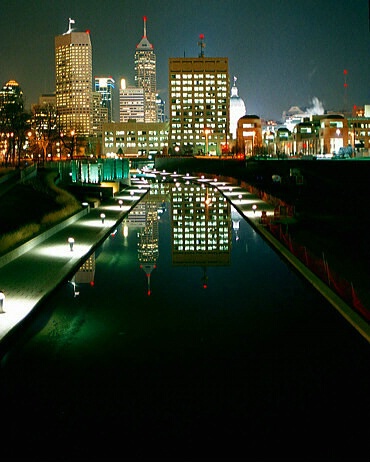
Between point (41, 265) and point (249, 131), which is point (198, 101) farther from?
point (41, 265)

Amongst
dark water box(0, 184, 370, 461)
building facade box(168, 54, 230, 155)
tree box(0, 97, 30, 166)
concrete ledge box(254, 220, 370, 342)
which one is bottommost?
dark water box(0, 184, 370, 461)

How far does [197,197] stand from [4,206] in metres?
16.4

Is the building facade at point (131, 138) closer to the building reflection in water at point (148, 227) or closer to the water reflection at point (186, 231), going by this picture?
the building reflection in water at point (148, 227)

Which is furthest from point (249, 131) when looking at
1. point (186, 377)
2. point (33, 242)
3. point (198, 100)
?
point (186, 377)

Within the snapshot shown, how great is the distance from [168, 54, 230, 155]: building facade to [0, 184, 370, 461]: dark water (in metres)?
162

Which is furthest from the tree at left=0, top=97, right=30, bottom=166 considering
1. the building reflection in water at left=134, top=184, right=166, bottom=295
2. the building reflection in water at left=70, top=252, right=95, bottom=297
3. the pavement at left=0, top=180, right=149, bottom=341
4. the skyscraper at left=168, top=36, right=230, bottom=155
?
the skyscraper at left=168, top=36, right=230, bottom=155

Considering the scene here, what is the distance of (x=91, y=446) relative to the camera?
7.14 m

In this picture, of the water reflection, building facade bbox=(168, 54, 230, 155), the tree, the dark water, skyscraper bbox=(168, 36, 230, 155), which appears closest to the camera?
the dark water

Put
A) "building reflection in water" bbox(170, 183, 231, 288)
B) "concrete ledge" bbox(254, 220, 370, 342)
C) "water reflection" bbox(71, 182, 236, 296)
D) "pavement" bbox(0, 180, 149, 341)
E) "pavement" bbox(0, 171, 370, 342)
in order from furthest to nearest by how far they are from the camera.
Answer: "building reflection in water" bbox(170, 183, 231, 288)
"water reflection" bbox(71, 182, 236, 296)
"pavement" bbox(0, 180, 149, 341)
"pavement" bbox(0, 171, 370, 342)
"concrete ledge" bbox(254, 220, 370, 342)

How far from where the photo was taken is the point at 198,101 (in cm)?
18100

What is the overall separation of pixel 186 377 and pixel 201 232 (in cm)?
1761

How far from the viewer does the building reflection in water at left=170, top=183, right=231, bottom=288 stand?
66.6ft

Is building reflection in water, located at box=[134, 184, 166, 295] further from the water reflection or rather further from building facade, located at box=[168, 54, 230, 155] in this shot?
building facade, located at box=[168, 54, 230, 155]

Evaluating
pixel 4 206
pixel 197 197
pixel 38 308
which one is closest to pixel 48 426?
pixel 38 308
